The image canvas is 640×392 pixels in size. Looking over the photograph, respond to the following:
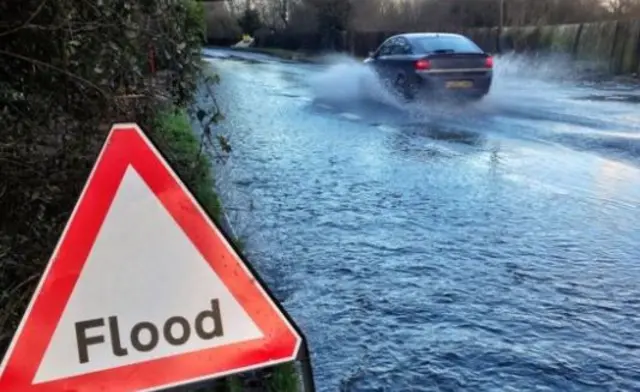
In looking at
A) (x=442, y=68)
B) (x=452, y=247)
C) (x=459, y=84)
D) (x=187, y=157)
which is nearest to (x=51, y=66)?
(x=187, y=157)

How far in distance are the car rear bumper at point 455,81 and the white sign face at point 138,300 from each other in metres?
13.7

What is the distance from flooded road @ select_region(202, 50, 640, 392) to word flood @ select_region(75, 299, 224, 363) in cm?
186

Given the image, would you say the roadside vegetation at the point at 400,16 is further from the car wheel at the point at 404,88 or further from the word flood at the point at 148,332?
the word flood at the point at 148,332

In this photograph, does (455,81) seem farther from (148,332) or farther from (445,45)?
(148,332)

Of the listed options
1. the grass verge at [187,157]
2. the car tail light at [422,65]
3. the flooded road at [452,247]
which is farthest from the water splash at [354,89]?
the grass verge at [187,157]

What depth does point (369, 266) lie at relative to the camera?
5754 millimetres

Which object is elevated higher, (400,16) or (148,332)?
(148,332)

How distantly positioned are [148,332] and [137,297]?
107 millimetres

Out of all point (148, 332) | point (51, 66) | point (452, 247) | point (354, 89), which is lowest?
point (354, 89)

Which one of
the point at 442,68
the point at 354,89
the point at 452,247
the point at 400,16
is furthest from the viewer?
the point at 400,16

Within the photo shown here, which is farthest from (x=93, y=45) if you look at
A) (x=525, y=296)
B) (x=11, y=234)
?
(x=525, y=296)

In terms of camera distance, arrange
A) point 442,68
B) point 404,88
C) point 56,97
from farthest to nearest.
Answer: point 404,88 < point 442,68 < point 56,97

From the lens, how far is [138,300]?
2.16 m

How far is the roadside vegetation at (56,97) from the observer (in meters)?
2.96
